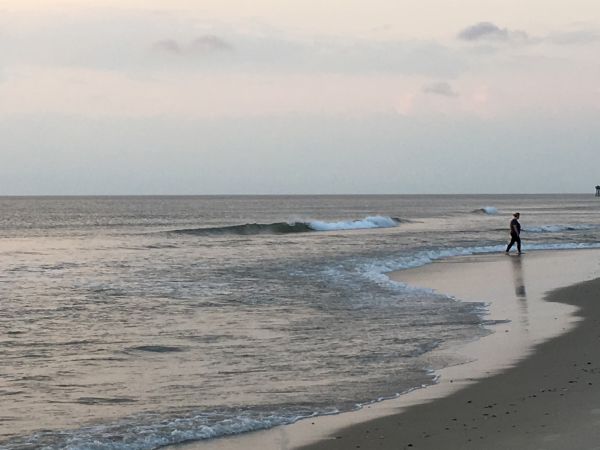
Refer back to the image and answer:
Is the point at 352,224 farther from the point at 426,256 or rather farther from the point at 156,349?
the point at 156,349

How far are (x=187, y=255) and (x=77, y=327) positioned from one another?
699 inches

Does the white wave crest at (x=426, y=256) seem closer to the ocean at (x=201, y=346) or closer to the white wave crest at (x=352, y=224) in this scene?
the ocean at (x=201, y=346)

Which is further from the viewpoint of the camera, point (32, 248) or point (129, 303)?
point (32, 248)

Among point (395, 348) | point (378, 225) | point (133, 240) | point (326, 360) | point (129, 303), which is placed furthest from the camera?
point (378, 225)

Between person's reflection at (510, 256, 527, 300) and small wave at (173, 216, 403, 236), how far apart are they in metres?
25.5

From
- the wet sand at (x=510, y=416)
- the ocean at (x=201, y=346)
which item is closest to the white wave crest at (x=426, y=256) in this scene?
the ocean at (x=201, y=346)

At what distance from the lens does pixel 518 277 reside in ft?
71.6

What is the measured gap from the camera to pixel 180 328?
44.4ft

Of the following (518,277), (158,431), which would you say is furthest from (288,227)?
(158,431)

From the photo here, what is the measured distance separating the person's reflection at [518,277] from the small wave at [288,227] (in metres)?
25.5

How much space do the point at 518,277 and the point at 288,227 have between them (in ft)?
117

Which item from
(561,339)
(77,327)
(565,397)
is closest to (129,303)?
(77,327)

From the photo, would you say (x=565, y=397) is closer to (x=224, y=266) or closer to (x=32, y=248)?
(x=224, y=266)

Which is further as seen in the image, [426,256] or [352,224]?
[352,224]
